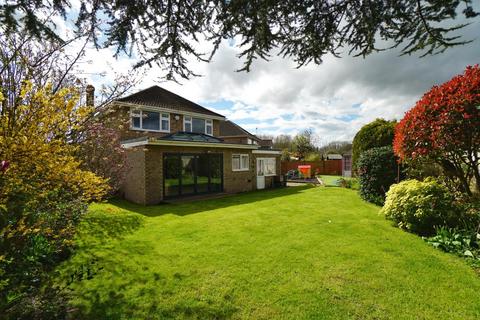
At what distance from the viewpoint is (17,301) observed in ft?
9.45

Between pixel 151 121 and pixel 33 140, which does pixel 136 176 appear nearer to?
pixel 151 121

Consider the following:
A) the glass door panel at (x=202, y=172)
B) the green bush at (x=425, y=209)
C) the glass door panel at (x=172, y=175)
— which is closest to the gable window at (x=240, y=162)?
the glass door panel at (x=202, y=172)

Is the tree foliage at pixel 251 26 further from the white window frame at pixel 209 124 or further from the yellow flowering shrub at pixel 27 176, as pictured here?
the white window frame at pixel 209 124

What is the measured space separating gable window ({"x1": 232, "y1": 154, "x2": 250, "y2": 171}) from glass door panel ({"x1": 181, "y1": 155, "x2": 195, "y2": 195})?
11.1 ft

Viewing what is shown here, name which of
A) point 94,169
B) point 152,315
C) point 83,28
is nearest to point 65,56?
point 83,28

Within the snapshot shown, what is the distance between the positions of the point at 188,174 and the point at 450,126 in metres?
11.5

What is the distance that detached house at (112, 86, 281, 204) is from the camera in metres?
12.2

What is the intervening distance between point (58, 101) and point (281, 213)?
7.93 m

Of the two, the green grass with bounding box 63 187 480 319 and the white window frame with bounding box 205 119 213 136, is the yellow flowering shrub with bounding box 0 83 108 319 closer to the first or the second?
the green grass with bounding box 63 187 480 319

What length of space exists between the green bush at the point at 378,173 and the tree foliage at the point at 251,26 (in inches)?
319

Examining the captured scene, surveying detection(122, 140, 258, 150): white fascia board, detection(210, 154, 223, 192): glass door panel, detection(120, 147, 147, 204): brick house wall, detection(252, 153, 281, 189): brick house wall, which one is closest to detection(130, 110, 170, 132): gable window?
detection(122, 140, 258, 150): white fascia board

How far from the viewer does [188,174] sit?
14.0 metres

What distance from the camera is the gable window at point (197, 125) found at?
18370 millimetres

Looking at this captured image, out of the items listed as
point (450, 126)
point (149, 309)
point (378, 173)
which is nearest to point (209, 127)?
point (378, 173)
